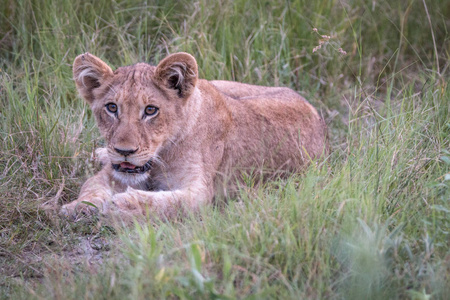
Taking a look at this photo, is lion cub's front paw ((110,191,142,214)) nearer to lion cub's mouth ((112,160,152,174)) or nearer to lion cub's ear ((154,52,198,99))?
lion cub's mouth ((112,160,152,174))

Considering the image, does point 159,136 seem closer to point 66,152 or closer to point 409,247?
point 66,152

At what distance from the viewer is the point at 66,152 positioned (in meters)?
4.84

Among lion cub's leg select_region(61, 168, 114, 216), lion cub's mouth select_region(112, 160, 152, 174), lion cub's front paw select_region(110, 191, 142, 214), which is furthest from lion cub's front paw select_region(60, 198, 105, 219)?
lion cub's mouth select_region(112, 160, 152, 174)

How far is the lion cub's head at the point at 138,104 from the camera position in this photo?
402 centimetres

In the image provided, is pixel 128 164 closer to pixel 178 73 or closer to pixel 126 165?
pixel 126 165

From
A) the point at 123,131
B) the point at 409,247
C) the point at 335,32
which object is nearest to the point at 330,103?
the point at 335,32

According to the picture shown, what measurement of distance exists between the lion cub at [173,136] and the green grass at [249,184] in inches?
8.4

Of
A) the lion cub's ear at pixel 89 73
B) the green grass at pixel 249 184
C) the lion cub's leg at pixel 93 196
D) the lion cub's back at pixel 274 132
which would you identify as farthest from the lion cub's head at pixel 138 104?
the lion cub's back at pixel 274 132

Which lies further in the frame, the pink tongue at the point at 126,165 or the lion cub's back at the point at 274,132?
the lion cub's back at the point at 274,132

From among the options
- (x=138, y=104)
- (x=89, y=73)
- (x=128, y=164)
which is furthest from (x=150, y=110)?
(x=89, y=73)

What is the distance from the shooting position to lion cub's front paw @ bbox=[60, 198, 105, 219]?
406 centimetres

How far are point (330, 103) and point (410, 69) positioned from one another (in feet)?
4.30

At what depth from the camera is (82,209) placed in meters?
4.07

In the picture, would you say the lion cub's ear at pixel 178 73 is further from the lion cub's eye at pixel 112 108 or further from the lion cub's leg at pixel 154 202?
the lion cub's leg at pixel 154 202
